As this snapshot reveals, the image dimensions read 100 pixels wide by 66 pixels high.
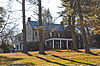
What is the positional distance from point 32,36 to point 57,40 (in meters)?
7.20

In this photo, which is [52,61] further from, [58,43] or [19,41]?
[19,41]

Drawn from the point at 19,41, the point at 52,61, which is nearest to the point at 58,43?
the point at 19,41

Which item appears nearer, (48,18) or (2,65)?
(2,65)

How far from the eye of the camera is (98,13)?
1623cm

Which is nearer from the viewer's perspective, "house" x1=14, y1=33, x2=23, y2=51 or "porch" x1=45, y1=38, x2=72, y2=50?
"porch" x1=45, y1=38, x2=72, y2=50

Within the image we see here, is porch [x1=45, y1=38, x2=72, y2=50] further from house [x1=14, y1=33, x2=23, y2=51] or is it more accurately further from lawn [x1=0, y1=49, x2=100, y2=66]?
lawn [x1=0, y1=49, x2=100, y2=66]

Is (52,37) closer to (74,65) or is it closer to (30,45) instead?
(30,45)

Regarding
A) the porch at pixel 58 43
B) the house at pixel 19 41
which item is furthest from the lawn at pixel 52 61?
the house at pixel 19 41

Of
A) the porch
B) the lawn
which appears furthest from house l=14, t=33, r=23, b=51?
the lawn

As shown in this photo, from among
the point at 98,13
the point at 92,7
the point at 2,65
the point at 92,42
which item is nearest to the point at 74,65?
the point at 2,65

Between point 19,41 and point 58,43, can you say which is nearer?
point 58,43

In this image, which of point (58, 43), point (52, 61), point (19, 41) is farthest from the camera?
point (19, 41)

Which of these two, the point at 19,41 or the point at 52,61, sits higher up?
the point at 19,41

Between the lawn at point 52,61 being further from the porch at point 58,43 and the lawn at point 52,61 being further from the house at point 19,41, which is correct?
the house at point 19,41
